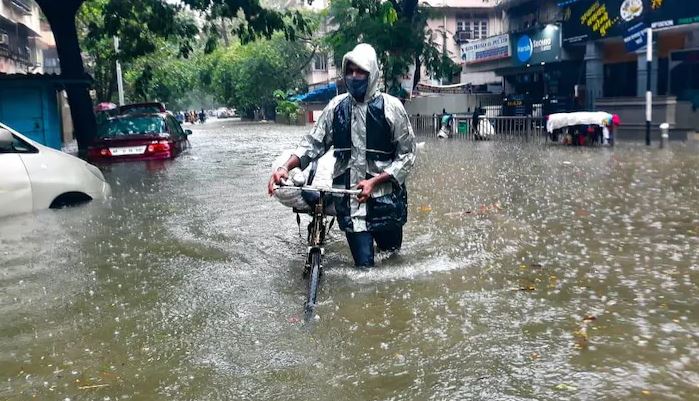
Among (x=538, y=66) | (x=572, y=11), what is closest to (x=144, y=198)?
(x=572, y=11)

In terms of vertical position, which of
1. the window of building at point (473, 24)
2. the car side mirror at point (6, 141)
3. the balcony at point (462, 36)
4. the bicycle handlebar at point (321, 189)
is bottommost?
the bicycle handlebar at point (321, 189)

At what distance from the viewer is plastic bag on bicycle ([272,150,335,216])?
545cm

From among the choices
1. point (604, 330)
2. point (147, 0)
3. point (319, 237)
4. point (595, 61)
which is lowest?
point (604, 330)

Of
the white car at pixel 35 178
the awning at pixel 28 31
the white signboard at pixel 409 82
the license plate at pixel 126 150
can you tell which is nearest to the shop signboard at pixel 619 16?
the white signboard at pixel 409 82

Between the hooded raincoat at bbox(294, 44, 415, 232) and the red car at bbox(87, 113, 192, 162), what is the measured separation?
34.8 feet

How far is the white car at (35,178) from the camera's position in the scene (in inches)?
343

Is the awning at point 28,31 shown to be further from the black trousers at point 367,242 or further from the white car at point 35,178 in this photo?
the black trousers at point 367,242

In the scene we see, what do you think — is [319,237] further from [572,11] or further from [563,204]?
[572,11]

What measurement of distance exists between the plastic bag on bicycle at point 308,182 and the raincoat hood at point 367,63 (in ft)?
2.25

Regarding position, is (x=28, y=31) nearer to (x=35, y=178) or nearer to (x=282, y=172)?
(x=35, y=178)

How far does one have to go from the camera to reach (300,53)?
186 feet

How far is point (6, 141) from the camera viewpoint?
8.62m

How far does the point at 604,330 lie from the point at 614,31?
21.2 metres

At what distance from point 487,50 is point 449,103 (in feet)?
13.8
